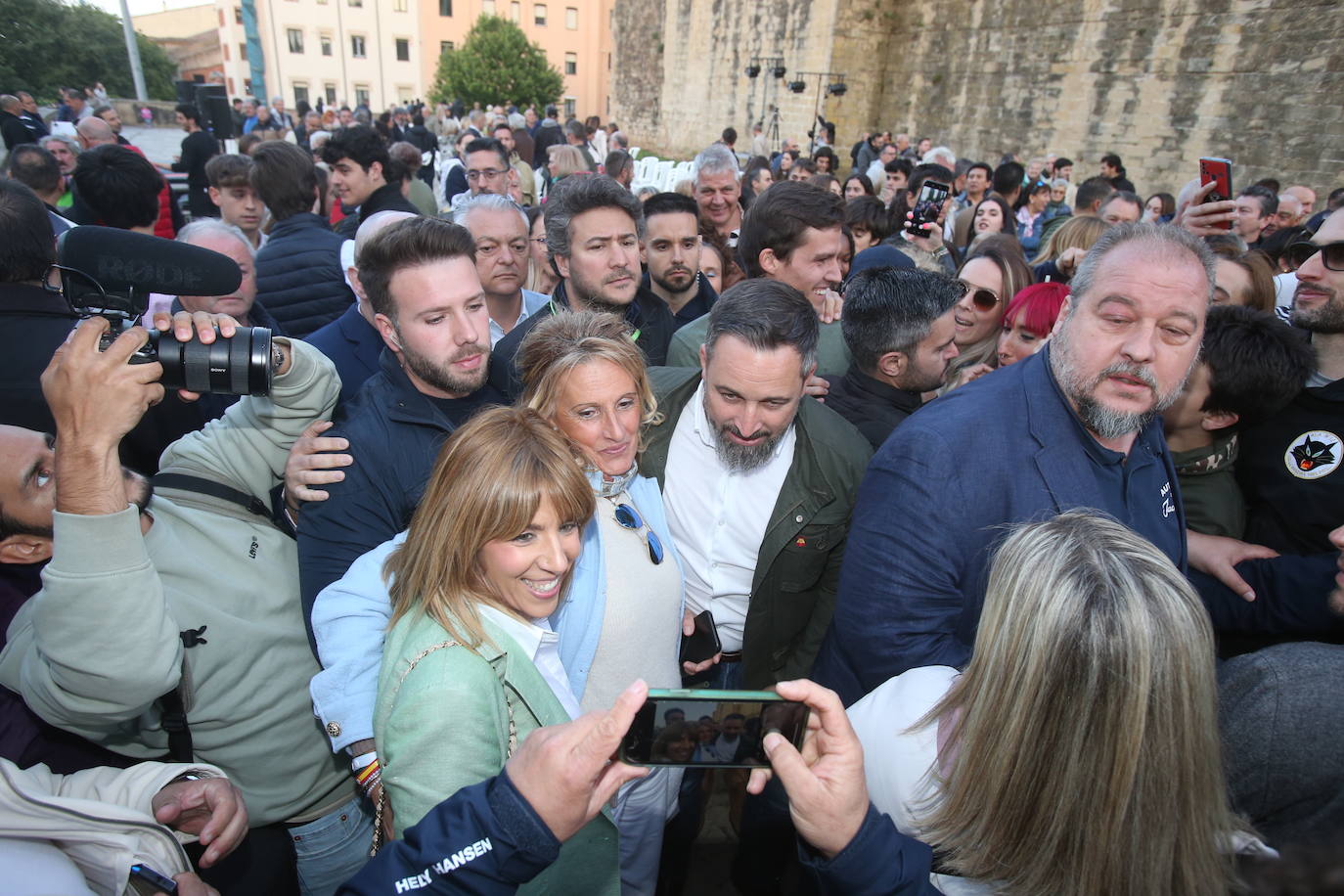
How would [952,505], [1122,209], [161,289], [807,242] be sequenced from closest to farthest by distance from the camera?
[161,289]
[952,505]
[807,242]
[1122,209]

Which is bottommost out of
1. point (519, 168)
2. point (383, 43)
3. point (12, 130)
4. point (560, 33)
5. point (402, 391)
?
point (402, 391)

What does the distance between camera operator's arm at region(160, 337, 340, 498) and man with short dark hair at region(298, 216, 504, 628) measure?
13 centimetres

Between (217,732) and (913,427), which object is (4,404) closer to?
(217,732)

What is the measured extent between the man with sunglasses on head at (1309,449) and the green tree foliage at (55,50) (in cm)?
2722

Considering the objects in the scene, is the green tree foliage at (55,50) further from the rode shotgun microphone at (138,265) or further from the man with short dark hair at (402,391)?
the rode shotgun microphone at (138,265)

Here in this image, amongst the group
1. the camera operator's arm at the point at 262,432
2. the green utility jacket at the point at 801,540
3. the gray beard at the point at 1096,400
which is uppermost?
the gray beard at the point at 1096,400

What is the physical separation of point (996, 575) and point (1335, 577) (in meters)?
1.48

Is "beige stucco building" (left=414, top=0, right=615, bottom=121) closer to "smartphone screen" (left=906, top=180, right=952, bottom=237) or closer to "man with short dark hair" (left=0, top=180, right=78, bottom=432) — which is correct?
"smartphone screen" (left=906, top=180, right=952, bottom=237)

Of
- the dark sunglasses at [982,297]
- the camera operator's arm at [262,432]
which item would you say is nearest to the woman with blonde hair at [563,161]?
the dark sunglasses at [982,297]

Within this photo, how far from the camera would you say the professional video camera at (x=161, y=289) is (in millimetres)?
1568

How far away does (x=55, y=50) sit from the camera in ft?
85.8

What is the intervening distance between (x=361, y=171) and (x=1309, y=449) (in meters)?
5.84

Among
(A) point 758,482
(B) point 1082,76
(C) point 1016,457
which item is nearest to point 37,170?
(A) point 758,482

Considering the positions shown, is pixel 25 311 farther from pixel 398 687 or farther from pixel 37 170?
pixel 37 170
